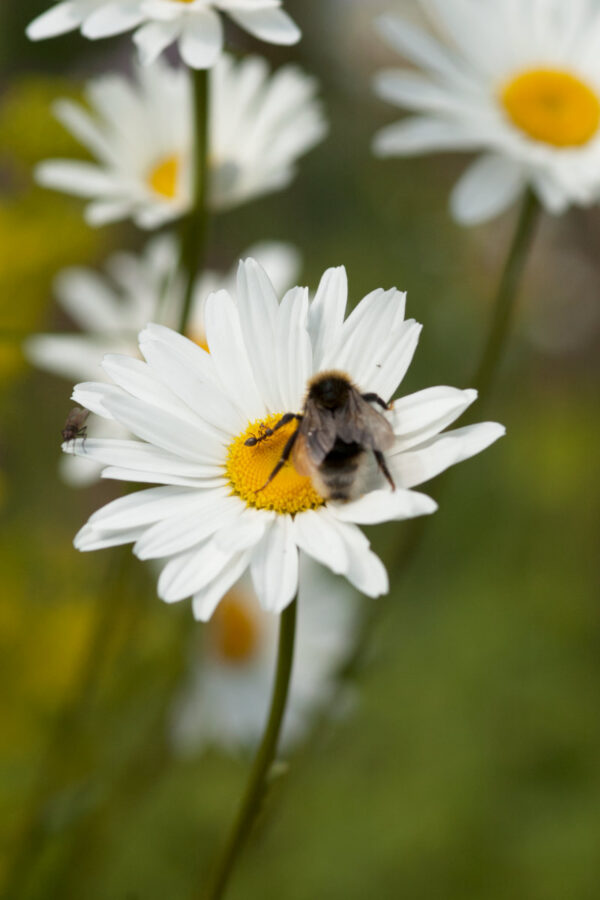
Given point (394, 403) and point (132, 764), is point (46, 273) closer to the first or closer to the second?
point (132, 764)

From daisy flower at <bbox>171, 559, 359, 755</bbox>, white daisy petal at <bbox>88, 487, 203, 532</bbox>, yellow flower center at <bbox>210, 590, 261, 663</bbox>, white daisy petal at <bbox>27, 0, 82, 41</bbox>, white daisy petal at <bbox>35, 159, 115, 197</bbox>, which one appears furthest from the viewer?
yellow flower center at <bbox>210, 590, 261, 663</bbox>

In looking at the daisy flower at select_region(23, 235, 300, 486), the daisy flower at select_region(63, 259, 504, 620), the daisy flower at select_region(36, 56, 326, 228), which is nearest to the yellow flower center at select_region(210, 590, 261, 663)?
the daisy flower at select_region(23, 235, 300, 486)

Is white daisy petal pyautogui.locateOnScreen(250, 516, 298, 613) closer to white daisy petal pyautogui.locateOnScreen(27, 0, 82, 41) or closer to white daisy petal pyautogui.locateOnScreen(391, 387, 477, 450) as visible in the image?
white daisy petal pyautogui.locateOnScreen(391, 387, 477, 450)

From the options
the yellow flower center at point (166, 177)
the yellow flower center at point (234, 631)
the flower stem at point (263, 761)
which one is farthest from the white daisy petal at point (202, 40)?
the yellow flower center at point (234, 631)

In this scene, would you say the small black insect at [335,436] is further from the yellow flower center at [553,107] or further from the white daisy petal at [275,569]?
the yellow flower center at [553,107]

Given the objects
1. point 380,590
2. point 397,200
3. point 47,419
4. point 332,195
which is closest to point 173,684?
point 380,590

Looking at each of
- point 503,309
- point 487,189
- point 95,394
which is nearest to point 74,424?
point 95,394
